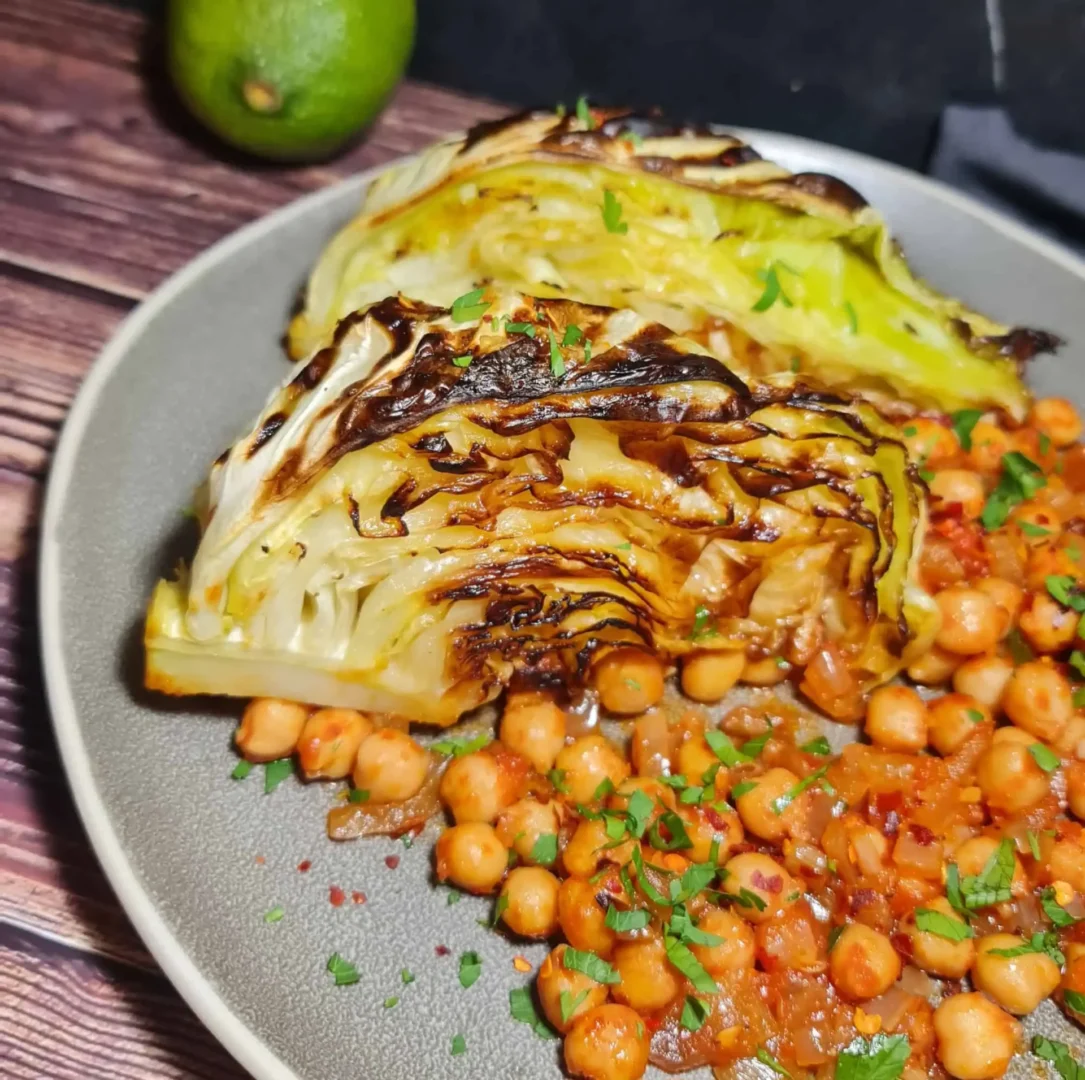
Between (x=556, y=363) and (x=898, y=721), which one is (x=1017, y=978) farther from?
(x=556, y=363)

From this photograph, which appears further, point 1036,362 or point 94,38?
point 94,38

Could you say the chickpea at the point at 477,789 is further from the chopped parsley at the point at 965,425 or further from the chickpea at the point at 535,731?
the chopped parsley at the point at 965,425

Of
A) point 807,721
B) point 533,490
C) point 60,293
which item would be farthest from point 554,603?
point 60,293

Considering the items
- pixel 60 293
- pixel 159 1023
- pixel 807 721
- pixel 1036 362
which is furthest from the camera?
pixel 60 293

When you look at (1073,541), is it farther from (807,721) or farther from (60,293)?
(60,293)

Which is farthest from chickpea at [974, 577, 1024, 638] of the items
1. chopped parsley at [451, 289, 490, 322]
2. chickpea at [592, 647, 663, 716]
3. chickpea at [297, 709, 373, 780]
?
chickpea at [297, 709, 373, 780]

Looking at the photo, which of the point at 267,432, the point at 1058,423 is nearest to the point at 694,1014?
the point at 267,432

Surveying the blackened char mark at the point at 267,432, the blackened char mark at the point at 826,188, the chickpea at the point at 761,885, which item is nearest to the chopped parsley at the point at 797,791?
the chickpea at the point at 761,885

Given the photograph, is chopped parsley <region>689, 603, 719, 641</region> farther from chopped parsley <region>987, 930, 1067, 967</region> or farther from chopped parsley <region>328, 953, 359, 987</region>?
chopped parsley <region>328, 953, 359, 987</region>
